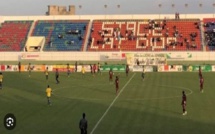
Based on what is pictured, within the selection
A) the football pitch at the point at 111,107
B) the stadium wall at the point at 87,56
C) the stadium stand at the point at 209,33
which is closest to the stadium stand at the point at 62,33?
the stadium wall at the point at 87,56

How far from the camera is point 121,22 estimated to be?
103812 millimetres

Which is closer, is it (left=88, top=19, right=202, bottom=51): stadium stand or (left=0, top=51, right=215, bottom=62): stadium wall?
(left=0, top=51, right=215, bottom=62): stadium wall

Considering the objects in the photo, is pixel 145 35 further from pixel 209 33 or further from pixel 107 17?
pixel 209 33

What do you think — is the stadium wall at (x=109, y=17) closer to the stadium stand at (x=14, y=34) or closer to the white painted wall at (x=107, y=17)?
the white painted wall at (x=107, y=17)

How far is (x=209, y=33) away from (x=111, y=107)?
65449 mm

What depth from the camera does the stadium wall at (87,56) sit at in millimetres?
84562

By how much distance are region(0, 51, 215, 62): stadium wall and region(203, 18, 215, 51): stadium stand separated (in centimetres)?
586

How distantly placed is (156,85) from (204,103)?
13467 mm

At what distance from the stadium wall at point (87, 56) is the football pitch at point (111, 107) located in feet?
105

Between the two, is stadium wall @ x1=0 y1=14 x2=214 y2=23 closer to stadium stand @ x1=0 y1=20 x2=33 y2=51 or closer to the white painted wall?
the white painted wall

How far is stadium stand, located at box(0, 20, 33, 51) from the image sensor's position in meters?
96.6

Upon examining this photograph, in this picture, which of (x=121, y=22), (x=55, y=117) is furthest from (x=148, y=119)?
(x=121, y=22)

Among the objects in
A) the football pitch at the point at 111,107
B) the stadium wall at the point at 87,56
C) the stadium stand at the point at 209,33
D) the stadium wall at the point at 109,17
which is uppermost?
the stadium wall at the point at 109,17

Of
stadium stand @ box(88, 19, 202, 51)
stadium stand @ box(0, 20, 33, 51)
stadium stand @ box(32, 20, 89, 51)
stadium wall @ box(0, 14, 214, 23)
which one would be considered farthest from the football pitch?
stadium wall @ box(0, 14, 214, 23)
